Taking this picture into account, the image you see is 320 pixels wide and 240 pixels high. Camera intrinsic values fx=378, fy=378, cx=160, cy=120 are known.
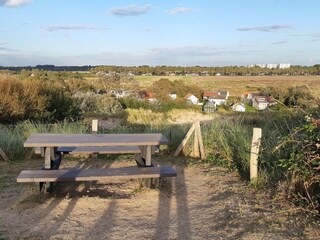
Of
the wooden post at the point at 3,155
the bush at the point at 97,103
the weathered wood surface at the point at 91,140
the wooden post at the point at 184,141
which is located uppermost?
the weathered wood surface at the point at 91,140

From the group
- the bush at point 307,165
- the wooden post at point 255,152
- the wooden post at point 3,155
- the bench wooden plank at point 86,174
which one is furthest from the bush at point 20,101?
the bush at point 307,165

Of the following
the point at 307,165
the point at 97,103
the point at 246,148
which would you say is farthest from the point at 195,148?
the point at 97,103

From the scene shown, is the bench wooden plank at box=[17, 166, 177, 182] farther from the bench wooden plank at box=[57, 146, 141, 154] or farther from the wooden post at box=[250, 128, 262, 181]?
the wooden post at box=[250, 128, 262, 181]

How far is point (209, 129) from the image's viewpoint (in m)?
9.03

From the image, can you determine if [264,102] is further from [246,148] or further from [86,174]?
[86,174]

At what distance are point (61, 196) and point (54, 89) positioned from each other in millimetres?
12586

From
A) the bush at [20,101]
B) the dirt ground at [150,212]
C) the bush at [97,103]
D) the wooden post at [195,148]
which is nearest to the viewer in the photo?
the dirt ground at [150,212]

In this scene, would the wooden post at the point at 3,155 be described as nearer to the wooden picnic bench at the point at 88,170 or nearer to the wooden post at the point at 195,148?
the wooden picnic bench at the point at 88,170

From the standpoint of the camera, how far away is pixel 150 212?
14.8ft

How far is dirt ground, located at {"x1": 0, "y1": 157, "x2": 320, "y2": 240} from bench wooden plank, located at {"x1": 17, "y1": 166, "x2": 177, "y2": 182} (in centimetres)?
32

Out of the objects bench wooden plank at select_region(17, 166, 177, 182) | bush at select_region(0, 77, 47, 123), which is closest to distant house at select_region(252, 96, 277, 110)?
bench wooden plank at select_region(17, 166, 177, 182)

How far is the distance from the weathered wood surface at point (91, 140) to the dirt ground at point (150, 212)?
714 mm

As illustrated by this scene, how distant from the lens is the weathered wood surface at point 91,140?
4.73m

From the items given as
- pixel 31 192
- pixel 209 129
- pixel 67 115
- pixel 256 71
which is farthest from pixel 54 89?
pixel 256 71
